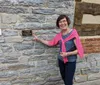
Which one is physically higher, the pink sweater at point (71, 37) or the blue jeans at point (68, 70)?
the pink sweater at point (71, 37)

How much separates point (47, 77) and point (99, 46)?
125cm

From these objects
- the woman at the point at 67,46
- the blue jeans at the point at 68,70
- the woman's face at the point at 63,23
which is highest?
the woman's face at the point at 63,23

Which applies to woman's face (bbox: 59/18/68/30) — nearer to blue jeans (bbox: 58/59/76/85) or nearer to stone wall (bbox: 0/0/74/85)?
stone wall (bbox: 0/0/74/85)

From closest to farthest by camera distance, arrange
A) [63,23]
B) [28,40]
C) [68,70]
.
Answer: [63,23]
[68,70]
[28,40]

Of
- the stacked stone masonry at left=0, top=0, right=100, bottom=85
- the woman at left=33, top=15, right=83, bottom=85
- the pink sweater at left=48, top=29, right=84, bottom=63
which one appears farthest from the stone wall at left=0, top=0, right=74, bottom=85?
the woman at left=33, top=15, right=83, bottom=85

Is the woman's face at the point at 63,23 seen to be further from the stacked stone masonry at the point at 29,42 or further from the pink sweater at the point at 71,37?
the stacked stone masonry at the point at 29,42

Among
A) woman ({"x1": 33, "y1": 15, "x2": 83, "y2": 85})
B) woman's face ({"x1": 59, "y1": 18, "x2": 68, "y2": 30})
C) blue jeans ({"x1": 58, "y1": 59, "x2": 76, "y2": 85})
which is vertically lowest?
blue jeans ({"x1": 58, "y1": 59, "x2": 76, "y2": 85})

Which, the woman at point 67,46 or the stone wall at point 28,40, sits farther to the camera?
the stone wall at point 28,40

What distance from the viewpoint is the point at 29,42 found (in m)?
4.22

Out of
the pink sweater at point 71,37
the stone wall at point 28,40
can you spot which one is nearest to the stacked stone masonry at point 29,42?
the stone wall at point 28,40

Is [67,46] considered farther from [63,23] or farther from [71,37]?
[63,23]

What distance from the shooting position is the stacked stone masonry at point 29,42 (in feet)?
13.1

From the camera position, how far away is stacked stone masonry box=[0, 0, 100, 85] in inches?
157

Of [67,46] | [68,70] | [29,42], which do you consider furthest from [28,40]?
[68,70]
